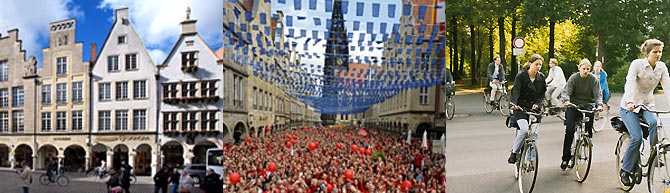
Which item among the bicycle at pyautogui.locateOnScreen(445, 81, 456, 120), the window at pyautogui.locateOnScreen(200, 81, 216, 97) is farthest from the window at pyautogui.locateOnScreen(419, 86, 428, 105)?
the window at pyautogui.locateOnScreen(200, 81, 216, 97)

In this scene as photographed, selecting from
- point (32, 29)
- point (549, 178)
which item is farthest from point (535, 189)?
point (32, 29)

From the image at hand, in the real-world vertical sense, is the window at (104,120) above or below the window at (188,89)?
below

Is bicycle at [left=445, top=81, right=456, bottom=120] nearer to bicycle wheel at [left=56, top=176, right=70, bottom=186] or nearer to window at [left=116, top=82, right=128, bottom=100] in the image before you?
window at [left=116, top=82, right=128, bottom=100]

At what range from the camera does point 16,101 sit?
359 centimetres

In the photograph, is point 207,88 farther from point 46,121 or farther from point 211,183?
point 46,121

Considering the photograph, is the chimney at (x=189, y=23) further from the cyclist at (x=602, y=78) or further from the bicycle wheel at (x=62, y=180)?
the cyclist at (x=602, y=78)

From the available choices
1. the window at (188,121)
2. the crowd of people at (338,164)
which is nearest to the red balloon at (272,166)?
the crowd of people at (338,164)

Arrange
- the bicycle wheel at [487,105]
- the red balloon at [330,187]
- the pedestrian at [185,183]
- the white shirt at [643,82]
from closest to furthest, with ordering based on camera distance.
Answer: the white shirt at [643,82] < the pedestrian at [185,183] < the bicycle wheel at [487,105] < the red balloon at [330,187]

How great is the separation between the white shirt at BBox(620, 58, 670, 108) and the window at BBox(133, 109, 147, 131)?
102 inches

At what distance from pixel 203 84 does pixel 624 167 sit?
92.7 inches

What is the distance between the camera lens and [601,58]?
3457 millimetres

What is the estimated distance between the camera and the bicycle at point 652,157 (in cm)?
337

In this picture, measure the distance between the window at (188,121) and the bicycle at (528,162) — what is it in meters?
1.79

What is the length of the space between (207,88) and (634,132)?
2.33 metres
